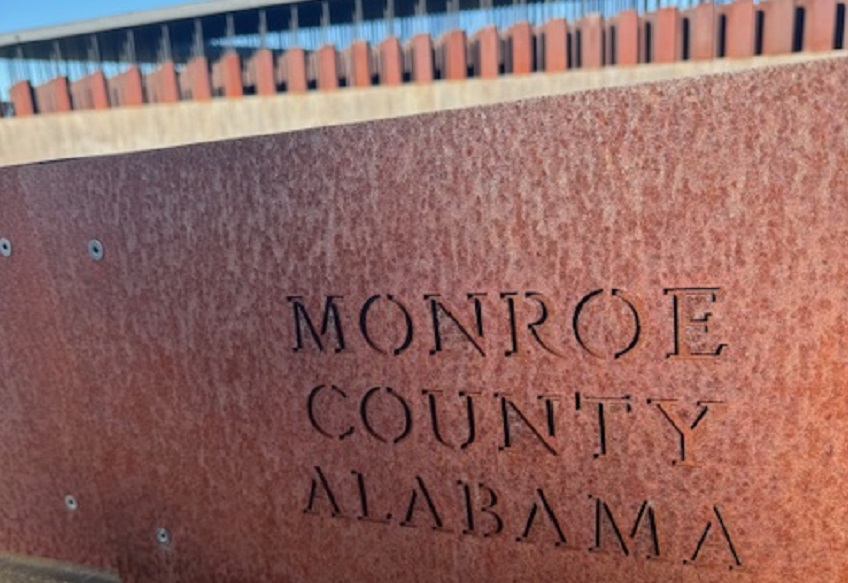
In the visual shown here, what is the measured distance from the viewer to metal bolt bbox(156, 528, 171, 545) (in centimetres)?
201

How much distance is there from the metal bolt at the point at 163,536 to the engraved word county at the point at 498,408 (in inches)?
22.5

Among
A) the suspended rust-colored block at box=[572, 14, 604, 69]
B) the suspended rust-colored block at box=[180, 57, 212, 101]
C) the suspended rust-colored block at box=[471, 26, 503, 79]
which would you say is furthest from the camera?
the suspended rust-colored block at box=[180, 57, 212, 101]

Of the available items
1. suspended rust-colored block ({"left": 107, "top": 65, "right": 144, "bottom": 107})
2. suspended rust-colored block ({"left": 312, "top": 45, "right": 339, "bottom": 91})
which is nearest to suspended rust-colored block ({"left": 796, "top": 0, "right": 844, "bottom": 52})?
suspended rust-colored block ({"left": 312, "top": 45, "right": 339, "bottom": 91})

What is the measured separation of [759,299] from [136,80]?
8.89 metres

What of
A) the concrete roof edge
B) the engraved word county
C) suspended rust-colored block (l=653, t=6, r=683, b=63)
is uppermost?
the concrete roof edge

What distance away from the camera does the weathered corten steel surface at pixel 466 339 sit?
1289 mm

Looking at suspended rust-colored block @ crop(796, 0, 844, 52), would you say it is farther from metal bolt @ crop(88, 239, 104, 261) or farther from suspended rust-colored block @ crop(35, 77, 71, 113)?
suspended rust-colored block @ crop(35, 77, 71, 113)

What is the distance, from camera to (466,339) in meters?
1.53

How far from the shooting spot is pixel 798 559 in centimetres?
142

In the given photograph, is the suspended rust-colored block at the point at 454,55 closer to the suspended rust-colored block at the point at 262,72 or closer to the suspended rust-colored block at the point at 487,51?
the suspended rust-colored block at the point at 487,51

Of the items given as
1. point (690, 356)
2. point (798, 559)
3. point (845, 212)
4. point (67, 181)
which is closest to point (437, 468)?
point (690, 356)

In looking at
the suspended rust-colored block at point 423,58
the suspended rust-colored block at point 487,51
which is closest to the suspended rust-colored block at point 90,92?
the suspended rust-colored block at point 423,58

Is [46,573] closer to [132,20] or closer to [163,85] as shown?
[163,85]

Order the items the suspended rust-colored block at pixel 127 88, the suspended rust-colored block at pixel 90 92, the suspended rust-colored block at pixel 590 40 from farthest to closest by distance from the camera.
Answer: the suspended rust-colored block at pixel 90 92 < the suspended rust-colored block at pixel 127 88 < the suspended rust-colored block at pixel 590 40
